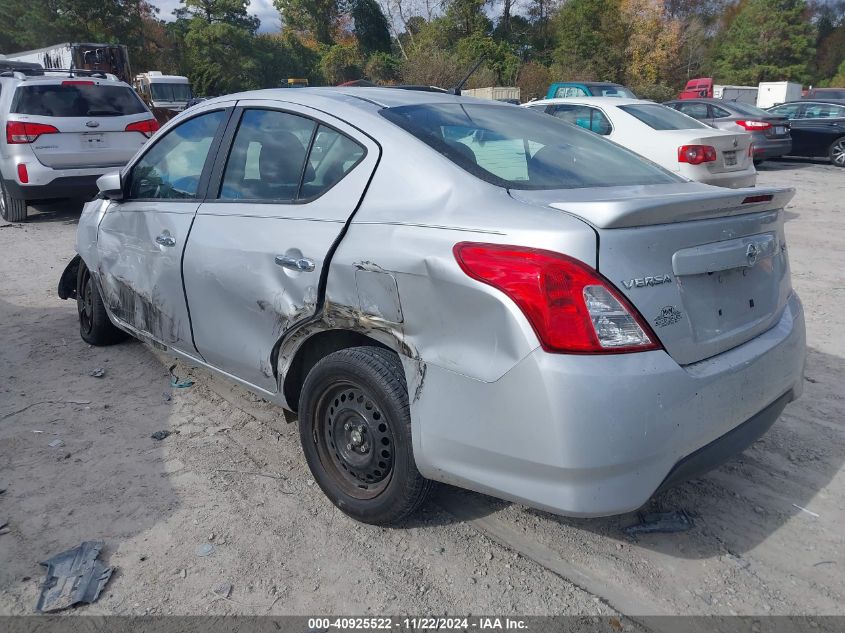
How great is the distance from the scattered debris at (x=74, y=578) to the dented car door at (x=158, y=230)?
1.19 meters

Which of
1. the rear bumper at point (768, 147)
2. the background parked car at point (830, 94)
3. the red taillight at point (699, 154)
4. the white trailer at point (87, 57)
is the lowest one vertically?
the rear bumper at point (768, 147)

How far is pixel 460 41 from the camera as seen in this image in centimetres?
4497

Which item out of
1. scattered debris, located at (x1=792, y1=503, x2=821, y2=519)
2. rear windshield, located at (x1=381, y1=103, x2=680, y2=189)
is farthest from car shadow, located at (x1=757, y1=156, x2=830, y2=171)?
scattered debris, located at (x1=792, y1=503, x2=821, y2=519)

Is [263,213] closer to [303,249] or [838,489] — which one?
[303,249]

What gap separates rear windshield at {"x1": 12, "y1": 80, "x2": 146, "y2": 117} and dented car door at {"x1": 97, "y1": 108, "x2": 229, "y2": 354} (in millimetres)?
5819

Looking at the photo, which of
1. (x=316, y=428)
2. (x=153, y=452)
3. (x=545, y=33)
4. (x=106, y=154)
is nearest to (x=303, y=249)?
(x=316, y=428)

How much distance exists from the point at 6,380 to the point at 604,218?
3.98m

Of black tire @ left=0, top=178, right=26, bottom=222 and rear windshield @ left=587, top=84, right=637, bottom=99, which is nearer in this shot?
black tire @ left=0, top=178, right=26, bottom=222

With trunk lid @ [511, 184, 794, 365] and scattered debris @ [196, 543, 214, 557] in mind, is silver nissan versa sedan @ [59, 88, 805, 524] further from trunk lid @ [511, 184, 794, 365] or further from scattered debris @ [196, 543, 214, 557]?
scattered debris @ [196, 543, 214, 557]

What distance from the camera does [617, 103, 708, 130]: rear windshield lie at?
9.70m

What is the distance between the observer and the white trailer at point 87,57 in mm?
25047

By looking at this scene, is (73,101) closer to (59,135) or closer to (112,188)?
(59,135)

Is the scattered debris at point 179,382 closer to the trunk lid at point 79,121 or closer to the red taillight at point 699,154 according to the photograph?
the trunk lid at point 79,121

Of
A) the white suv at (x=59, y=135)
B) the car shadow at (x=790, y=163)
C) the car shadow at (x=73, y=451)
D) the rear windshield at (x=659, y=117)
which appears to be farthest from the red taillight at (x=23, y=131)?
the car shadow at (x=790, y=163)
